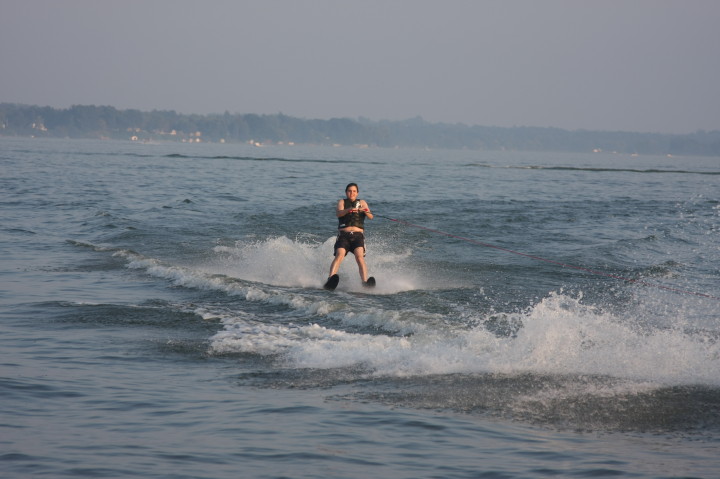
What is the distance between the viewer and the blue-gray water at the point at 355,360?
5492mm

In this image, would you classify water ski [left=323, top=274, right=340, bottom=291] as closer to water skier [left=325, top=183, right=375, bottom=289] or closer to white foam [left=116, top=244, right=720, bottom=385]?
water skier [left=325, top=183, right=375, bottom=289]

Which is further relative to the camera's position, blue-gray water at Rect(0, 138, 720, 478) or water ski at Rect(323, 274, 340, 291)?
water ski at Rect(323, 274, 340, 291)

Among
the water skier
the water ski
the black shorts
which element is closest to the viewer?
the water ski

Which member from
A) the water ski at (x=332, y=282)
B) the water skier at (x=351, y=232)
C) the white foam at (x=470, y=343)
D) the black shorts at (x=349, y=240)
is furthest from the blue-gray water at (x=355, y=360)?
the black shorts at (x=349, y=240)

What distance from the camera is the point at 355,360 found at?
322 inches

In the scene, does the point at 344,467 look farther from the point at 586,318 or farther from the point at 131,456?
the point at 586,318

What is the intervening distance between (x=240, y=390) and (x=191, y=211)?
1890 cm

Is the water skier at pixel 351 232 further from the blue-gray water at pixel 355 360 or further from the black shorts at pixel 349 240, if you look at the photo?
the blue-gray water at pixel 355 360

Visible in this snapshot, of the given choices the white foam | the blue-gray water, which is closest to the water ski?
the blue-gray water

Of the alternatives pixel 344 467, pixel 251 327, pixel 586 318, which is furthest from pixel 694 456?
pixel 251 327

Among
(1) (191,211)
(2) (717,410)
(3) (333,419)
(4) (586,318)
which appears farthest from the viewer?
(1) (191,211)

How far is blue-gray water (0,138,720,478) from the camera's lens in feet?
18.0

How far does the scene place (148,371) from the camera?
7.59 meters

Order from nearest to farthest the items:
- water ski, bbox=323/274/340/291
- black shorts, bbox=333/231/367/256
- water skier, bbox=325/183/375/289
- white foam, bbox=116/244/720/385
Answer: white foam, bbox=116/244/720/385 < water ski, bbox=323/274/340/291 < water skier, bbox=325/183/375/289 < black shorts, bbox=333/231/367/256
